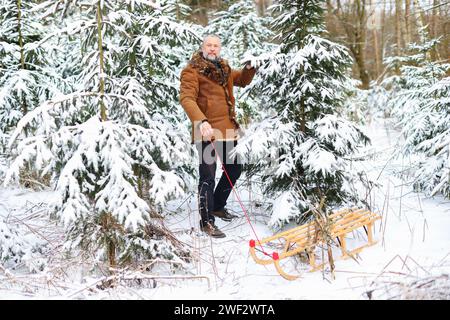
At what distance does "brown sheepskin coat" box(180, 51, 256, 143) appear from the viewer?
4.20 meters

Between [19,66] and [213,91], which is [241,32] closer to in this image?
[19,66]

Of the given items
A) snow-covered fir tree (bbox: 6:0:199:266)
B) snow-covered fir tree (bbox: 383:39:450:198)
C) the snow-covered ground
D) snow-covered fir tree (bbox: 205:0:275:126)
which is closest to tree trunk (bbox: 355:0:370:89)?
snow-covered fir tree (bbox: 205:0:275:126)

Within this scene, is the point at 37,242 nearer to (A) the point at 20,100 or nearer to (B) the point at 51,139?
(B) the point at 51,139

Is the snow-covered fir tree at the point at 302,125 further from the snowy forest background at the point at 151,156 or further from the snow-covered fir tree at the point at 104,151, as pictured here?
the snow-covered fir tree at the point at 104,151

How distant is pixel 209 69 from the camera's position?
433cm

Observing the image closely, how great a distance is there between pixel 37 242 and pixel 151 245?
1.84 metres

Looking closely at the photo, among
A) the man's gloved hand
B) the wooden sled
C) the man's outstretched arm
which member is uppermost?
the man's outstretched arm

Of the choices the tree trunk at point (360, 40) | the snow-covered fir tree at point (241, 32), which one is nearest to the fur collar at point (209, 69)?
the snow-covered fir tree at point (241, 32)

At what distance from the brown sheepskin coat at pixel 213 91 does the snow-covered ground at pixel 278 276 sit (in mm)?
1107

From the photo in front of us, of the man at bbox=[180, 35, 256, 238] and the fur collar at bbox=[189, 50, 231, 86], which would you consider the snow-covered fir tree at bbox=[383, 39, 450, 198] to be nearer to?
the man at bbox=[180, 35, 256, 238]

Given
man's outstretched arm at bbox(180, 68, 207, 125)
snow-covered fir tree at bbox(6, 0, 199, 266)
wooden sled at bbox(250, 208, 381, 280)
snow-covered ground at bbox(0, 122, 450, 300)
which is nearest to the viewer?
snow-covered ground at bbox(0, 122, 450, 300)

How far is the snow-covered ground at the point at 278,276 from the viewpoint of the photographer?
2.91m

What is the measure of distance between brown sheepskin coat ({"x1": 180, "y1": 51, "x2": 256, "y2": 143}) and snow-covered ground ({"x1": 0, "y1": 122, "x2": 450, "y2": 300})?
1.11m

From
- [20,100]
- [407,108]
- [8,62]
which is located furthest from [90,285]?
[407,108]
